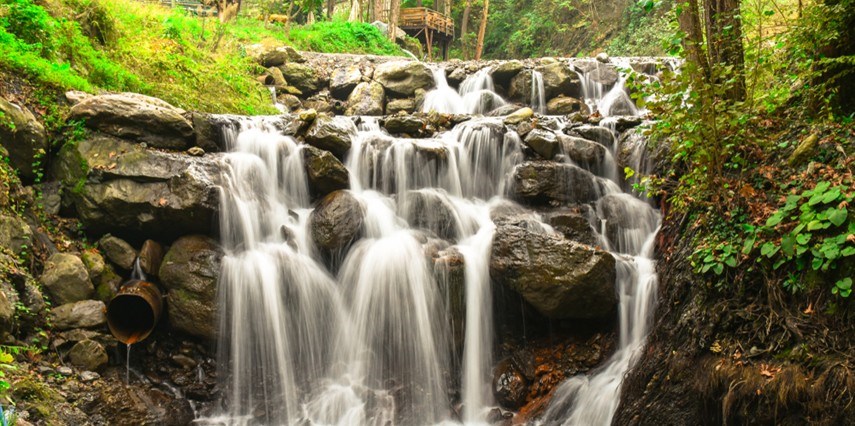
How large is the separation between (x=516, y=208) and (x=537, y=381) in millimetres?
2989

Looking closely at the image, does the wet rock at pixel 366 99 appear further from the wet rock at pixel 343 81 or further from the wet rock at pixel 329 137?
the wet rock at pixel 329 137

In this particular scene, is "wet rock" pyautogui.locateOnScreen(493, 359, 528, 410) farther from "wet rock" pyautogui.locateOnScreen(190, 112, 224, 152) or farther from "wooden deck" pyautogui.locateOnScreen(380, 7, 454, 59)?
"wooden deck" pyautogui.locateOnScreen(380, 7, 454, 59)

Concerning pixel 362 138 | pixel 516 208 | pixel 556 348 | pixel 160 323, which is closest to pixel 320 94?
pixel 362 138

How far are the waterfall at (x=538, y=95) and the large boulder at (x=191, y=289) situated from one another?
10.9 meters

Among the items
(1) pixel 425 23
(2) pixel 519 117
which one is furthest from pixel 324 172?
(1) pixel 425 23

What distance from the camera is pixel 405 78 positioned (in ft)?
54.9

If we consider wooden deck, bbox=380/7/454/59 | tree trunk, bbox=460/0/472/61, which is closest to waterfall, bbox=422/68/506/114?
wooden deck, bbox=380/7/454/59

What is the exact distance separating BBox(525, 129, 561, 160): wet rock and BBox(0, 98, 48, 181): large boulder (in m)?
7.25

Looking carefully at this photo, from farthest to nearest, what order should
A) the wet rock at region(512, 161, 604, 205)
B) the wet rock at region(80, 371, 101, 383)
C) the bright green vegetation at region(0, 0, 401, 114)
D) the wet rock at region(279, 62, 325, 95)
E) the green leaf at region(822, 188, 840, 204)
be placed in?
the wet rock at region(279, 62, 325, 95), the wet rock at region(512, 161, 604, 205), the bright green vegetation at region(0, 0, 401, 114), the wet rock at region(80, 371, 101, 383), the green leaf at region(822, 188, 840, 204)

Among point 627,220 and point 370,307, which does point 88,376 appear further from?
point 627,220

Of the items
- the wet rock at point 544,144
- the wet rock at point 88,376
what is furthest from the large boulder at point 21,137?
the wet rock at point 544,144

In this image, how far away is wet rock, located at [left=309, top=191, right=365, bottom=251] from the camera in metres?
7.63

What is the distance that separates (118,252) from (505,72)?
12.2 metres

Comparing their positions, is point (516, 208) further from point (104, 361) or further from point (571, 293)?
point (104, 361)
